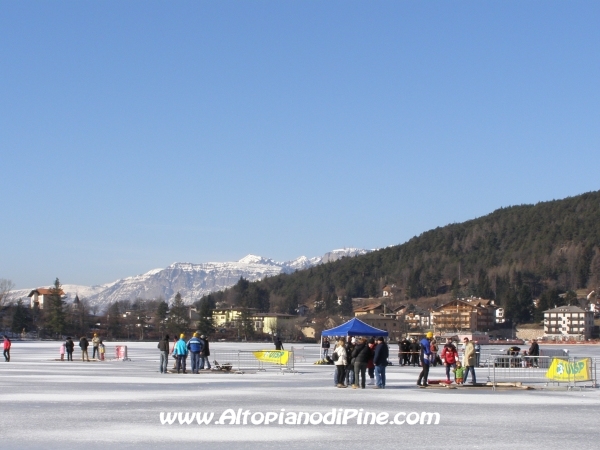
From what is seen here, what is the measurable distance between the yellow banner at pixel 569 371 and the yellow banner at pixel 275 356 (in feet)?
36.7

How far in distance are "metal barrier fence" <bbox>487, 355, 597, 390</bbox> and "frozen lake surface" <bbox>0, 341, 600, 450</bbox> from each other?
1.38 m

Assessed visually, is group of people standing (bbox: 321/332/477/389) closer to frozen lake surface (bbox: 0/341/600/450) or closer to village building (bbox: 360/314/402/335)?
frozen lake surface (bbox: 0/341/600/450)

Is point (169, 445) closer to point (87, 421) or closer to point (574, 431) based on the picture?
point (87, 421)

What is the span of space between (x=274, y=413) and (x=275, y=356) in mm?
18232

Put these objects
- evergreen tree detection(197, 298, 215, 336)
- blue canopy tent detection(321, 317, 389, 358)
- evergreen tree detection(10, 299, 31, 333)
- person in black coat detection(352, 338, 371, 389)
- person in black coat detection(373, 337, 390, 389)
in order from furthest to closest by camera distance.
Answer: evergreen tree detection(197, 298, 215, 336) < evergreen tree detection(10, 299, 31, 333) < blue canopy tent detection(321, 317, 389, 358) < person in black coat detection(373, 337, 390, 389) < person in black coat detection(352, 338, 371, 389)

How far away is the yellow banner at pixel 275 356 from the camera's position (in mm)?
33875

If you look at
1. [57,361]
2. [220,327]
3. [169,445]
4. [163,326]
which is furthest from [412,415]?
[220,327]

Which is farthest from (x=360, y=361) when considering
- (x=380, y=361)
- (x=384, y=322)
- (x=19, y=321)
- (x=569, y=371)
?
(x=384, y=322)

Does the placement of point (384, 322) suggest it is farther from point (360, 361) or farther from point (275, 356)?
point (360, 361)

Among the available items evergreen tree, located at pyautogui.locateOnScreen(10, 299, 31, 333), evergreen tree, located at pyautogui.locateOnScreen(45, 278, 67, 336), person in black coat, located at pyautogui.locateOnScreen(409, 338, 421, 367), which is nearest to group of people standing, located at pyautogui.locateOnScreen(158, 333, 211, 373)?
person in black coat, located at pyautogui.locateOnScreen(409, 338, 421, 367)

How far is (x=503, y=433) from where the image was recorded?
14.2m

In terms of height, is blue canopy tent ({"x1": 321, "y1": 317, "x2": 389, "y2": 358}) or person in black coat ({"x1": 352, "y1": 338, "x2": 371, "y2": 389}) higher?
blue canopy tent ({"x1": 321, "y1": 317, "x2": 389, "y2": 358})

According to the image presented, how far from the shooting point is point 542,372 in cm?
3259

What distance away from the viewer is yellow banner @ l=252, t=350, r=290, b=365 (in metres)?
33.9
